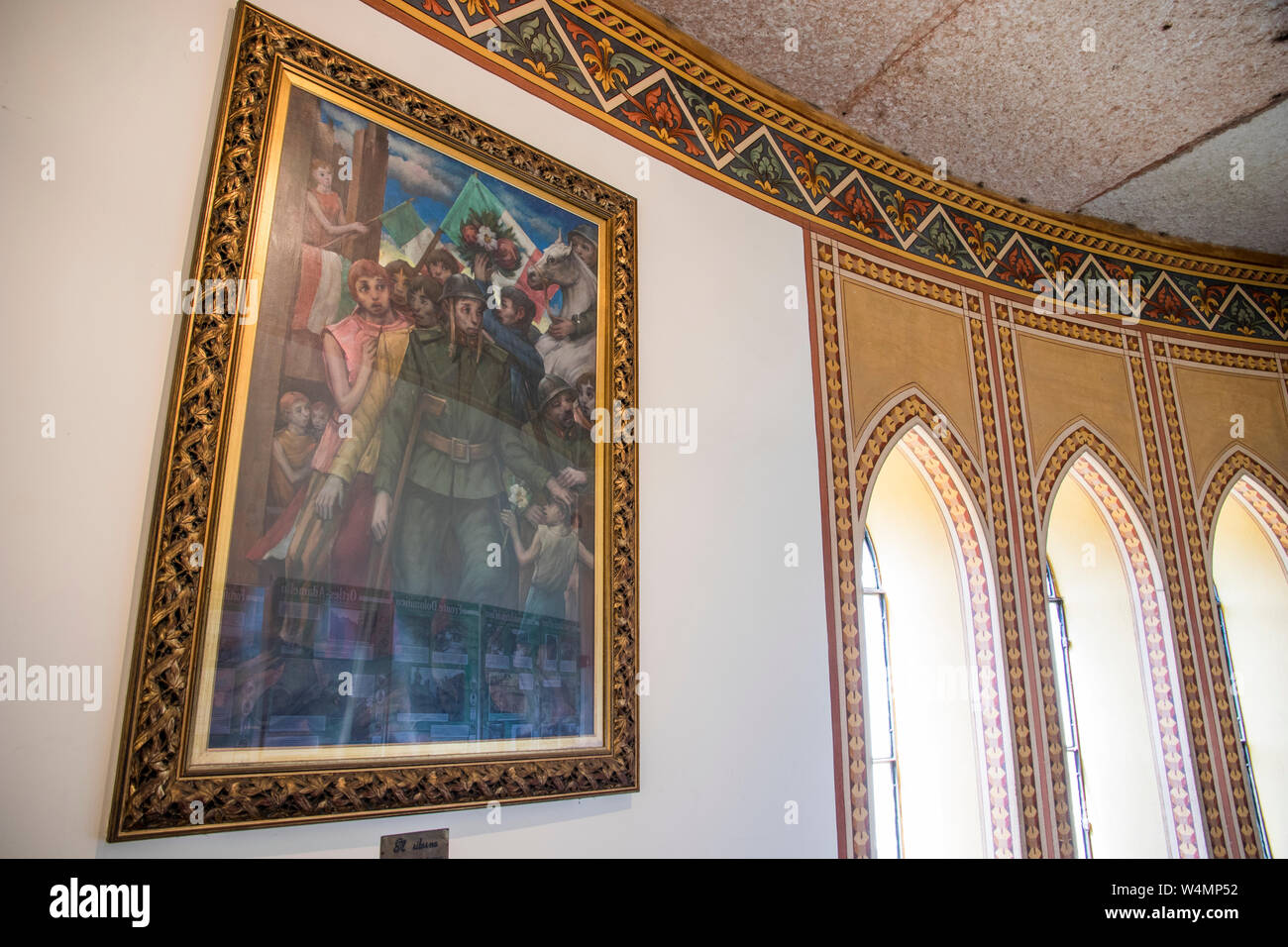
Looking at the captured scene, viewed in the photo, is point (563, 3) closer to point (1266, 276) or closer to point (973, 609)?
point (973, 609)

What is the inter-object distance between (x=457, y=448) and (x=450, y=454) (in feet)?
0.12

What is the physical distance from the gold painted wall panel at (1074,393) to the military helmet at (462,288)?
3.67 metres

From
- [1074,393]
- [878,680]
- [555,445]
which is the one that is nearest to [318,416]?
[555,445]

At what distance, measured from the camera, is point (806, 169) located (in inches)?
179

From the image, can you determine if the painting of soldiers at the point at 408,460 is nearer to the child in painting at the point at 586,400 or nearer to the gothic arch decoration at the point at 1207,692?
the child in painting at the point at 586,400

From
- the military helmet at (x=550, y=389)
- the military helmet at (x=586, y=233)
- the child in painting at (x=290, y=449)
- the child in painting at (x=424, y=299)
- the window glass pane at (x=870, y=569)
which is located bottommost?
the child in painting at (x=290, y=449)

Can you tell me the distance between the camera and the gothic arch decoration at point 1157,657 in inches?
195

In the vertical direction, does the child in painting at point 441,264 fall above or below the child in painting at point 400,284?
above

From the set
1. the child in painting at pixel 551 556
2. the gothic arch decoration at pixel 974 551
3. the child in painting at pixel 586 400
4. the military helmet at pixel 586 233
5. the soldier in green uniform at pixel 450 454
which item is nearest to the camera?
the soldier in green uniform at pixel 450 454

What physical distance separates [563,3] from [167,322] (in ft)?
7.59

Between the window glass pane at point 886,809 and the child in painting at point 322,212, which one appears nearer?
the child in painting at point 322,212

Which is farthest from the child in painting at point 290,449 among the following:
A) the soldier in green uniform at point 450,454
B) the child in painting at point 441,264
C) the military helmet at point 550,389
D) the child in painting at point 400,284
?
the military helmet at point 550,389

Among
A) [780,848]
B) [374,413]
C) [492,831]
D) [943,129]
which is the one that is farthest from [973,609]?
[374,413]
